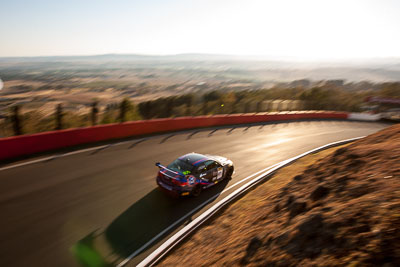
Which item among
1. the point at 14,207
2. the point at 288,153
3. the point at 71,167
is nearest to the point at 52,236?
the point at 14,207

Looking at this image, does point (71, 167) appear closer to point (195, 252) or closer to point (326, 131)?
point (195, 252)

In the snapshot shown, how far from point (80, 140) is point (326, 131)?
1753 centimetres

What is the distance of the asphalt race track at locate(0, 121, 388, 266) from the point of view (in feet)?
20.4

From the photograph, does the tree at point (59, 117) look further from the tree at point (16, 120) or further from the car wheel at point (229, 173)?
the car wheel at point (229, 173)

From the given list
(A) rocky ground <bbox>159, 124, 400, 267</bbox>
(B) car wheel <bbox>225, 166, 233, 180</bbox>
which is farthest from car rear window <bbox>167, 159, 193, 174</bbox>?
(B) car wheel <bbox>225, 166, 233, 180</bbox>

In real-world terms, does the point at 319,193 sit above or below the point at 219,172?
above

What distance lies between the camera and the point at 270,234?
4.71 m

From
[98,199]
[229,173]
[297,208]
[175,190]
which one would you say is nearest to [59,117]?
[98,199]

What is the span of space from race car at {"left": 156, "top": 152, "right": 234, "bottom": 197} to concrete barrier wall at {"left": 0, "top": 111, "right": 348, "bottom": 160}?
248 inches

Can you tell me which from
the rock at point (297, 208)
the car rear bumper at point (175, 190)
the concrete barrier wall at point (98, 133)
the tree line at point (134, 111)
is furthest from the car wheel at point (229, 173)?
the tree line at point (134, 111)

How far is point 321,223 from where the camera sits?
13.4 feet

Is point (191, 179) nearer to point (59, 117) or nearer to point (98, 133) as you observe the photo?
point (98, 133)

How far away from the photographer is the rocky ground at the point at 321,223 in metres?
3.39

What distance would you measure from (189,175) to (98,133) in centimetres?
742
